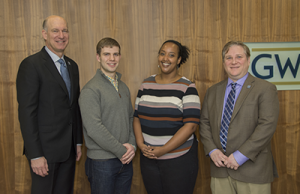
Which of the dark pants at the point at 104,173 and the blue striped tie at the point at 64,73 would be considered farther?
the blue striped tie at the point at 64,73

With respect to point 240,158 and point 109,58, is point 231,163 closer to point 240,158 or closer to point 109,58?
point 240,158

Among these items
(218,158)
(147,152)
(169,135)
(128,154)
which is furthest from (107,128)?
(218,158)

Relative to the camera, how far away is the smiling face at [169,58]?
183 centimetres

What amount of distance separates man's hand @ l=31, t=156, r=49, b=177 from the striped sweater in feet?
2.78

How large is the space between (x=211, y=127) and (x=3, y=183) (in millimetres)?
2510

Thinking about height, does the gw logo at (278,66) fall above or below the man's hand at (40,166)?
above

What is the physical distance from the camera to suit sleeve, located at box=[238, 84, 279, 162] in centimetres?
153

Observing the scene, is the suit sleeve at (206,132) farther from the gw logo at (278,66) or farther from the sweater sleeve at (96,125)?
the gw logo at (278,66)

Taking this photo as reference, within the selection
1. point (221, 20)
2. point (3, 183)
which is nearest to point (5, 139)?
point (3, 183)

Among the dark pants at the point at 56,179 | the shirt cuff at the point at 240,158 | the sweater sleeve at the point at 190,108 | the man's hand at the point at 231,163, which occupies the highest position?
the sweater sleeve at the point at 190,108

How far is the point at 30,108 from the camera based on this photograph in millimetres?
1527

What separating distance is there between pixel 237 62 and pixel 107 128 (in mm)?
1236

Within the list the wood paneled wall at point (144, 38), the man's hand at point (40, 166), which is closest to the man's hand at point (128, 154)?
the man's hand at point (40, 166)

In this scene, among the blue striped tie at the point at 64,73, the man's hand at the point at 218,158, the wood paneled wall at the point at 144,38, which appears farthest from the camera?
the wood paneled wall at the point at 144,38
